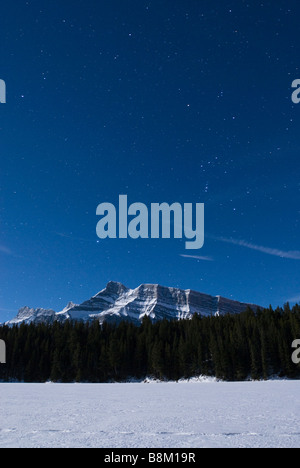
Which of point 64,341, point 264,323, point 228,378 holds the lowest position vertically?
point 228,378

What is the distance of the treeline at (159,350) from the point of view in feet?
238

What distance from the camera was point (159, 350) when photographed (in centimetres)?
8150

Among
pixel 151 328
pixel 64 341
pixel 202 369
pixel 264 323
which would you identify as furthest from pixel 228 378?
pixel 64 341

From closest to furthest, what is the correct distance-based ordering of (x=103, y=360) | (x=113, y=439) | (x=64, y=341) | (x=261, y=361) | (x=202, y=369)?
1. (x=113, y=439)
2. (x=261, y=361)
3. (x=202, y=369)
4. (x=103, y=360)
5. (x=64, y=341)

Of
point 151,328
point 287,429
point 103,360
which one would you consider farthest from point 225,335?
point 287,429

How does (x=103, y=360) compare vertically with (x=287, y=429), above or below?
below

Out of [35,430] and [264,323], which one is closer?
[35,430]

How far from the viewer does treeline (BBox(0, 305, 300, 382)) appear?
72562 mm

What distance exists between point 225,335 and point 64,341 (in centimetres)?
4514
